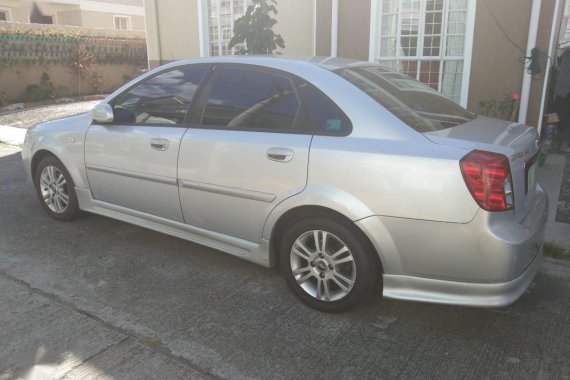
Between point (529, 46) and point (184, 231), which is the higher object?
point (529, 46)

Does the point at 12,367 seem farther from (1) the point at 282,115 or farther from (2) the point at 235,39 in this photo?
(2) the point at 235,39

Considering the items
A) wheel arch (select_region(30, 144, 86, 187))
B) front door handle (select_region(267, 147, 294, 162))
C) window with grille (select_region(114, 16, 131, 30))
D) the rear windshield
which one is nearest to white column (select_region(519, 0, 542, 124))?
the rear windshield

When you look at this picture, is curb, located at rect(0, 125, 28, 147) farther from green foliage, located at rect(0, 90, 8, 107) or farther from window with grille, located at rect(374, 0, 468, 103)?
window with grille, located at rect(374, 0, 468, 103)

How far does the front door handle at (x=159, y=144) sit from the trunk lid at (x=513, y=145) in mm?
2014

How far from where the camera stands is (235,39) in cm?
699

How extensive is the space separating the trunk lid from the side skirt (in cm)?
145

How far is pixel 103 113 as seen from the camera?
4324 mm

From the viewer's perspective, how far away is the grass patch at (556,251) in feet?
14.1

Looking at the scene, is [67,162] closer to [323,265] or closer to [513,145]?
[323,265]

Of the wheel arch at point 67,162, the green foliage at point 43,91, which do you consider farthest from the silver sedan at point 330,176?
the green foliage at point 43,91

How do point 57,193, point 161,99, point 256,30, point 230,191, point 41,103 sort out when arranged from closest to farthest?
point 230,191, point 161,99, point 57,193, point 256,30, point 41,103

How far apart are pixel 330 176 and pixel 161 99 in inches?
70.6

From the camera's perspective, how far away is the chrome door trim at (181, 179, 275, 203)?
11.4ft

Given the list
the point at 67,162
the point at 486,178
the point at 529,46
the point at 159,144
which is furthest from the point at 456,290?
the point at 529,46
